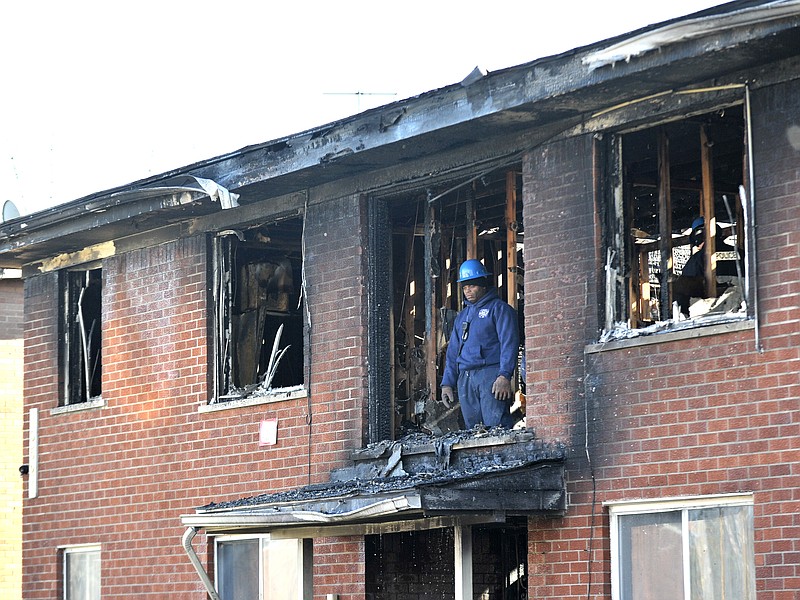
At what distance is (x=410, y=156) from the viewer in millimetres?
12711

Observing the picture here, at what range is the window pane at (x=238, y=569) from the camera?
14156 millimetres

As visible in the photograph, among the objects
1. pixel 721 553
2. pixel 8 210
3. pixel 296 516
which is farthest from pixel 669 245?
pixel 8 210

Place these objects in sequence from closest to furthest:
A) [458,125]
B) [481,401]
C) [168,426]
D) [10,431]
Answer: [458,125] → [481,401] → [168,426] → [10,431]

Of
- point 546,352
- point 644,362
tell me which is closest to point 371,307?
point 546,352

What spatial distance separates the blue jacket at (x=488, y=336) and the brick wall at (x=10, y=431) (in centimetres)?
1179

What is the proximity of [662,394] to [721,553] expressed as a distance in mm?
1234

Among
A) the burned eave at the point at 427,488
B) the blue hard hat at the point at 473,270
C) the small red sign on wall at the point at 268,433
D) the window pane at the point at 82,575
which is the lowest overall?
the window pane at the point at 82,575

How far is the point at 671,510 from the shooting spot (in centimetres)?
1055

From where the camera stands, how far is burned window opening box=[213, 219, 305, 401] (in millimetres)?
14969

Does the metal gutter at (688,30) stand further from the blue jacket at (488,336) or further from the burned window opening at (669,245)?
the blue jacket at (488,336)

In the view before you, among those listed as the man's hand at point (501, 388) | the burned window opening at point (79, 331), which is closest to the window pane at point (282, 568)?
the man's hand at point (501, 388)

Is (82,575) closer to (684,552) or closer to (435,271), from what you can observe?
(435,271)

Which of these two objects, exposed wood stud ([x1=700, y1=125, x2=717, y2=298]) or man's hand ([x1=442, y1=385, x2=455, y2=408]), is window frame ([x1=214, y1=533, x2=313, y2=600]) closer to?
man's hand ([x1=442, y1=385, x2=455, y2=408])

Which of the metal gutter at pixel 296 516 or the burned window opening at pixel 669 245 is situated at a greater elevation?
the burned window opening at pixel 669 245
